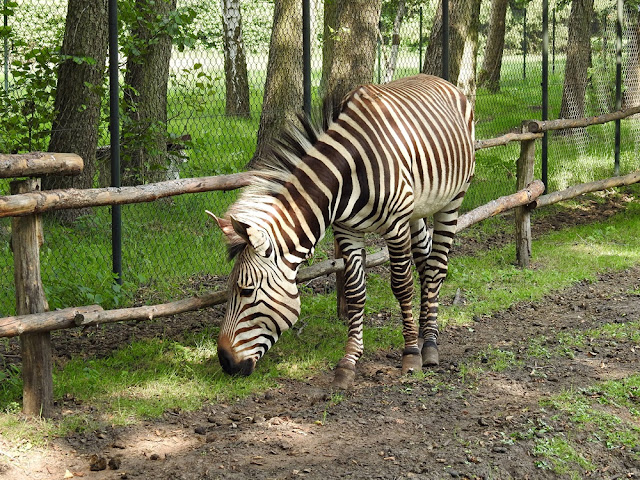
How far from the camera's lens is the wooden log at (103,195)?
13.7ft

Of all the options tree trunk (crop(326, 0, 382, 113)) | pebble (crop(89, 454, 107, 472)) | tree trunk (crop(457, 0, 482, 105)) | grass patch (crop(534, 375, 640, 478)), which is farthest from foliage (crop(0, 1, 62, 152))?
tree trunk (crop(457, 0, 482, 105))

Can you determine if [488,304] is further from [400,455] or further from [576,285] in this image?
[400,455]

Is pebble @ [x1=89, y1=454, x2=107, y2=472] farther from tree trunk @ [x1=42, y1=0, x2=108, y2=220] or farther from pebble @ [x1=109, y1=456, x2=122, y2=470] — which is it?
tree trunk @ [x1=42, y1=0, x2=108, y2=220]

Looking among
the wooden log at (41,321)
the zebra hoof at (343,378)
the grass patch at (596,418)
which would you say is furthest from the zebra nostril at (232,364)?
the grass patch at (596,418)

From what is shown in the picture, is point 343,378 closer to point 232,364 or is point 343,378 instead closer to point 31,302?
point 232,364

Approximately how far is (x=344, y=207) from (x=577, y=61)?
10.8 meters

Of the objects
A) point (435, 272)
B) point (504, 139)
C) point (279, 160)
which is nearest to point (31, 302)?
point (279, 160)

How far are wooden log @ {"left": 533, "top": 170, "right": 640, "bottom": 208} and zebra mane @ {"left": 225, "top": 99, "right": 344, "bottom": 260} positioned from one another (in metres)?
4.01

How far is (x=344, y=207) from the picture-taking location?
504 cm

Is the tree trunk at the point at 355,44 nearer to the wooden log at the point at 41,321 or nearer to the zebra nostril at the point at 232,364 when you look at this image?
the zebra nostril at the point at 232,364

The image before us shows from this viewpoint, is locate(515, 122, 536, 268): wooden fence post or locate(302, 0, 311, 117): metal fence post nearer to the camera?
locate(302, 0, 311, 117): metal fence post

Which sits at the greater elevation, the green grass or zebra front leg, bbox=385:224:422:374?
zebra front leg, bbox=385:224:422:374

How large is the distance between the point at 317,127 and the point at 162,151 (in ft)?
7.37

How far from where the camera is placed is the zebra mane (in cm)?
482
